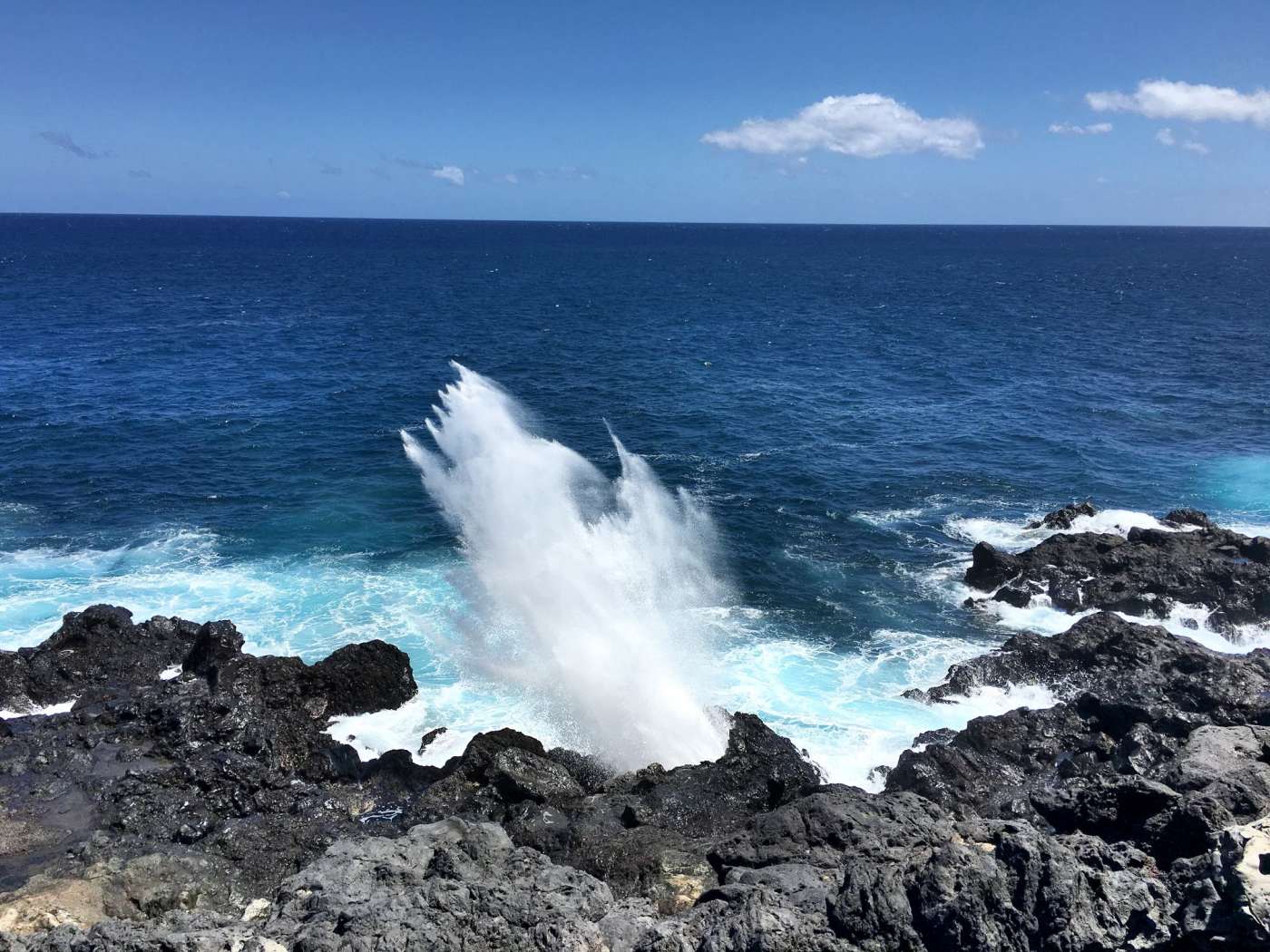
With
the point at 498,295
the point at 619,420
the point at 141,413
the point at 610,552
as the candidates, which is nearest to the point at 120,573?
the point at 610,552

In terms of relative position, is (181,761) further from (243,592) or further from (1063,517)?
(1063,517)

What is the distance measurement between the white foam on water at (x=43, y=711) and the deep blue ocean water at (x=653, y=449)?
21.1 ft

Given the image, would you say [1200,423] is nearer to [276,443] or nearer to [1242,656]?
[1242,656]

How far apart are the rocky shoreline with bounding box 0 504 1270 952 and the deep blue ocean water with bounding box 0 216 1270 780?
412 centimetres

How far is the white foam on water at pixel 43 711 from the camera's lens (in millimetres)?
29297

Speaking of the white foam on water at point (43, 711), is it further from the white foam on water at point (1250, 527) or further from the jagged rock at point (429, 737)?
the white foam on water at point (1250, 527)

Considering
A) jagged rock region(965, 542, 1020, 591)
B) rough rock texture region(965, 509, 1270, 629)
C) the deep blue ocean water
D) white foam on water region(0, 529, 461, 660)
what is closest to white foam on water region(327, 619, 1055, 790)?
the deep blue ocean water

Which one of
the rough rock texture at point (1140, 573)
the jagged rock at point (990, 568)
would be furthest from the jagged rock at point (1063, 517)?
the jagged rock at point (990, 568)

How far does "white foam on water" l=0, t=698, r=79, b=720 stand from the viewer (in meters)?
29.3

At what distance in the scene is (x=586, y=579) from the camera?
4078 centimetres

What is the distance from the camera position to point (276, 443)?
59406mm

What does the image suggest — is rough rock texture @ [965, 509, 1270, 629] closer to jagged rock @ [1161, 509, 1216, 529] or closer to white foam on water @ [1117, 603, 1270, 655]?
white foam on water @ [1117, 603, 1270, 655]

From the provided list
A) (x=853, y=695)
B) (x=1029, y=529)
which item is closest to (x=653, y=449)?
(x=1029, y=529)

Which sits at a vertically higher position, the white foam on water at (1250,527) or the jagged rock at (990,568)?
the white foam on water at (1250,527)
